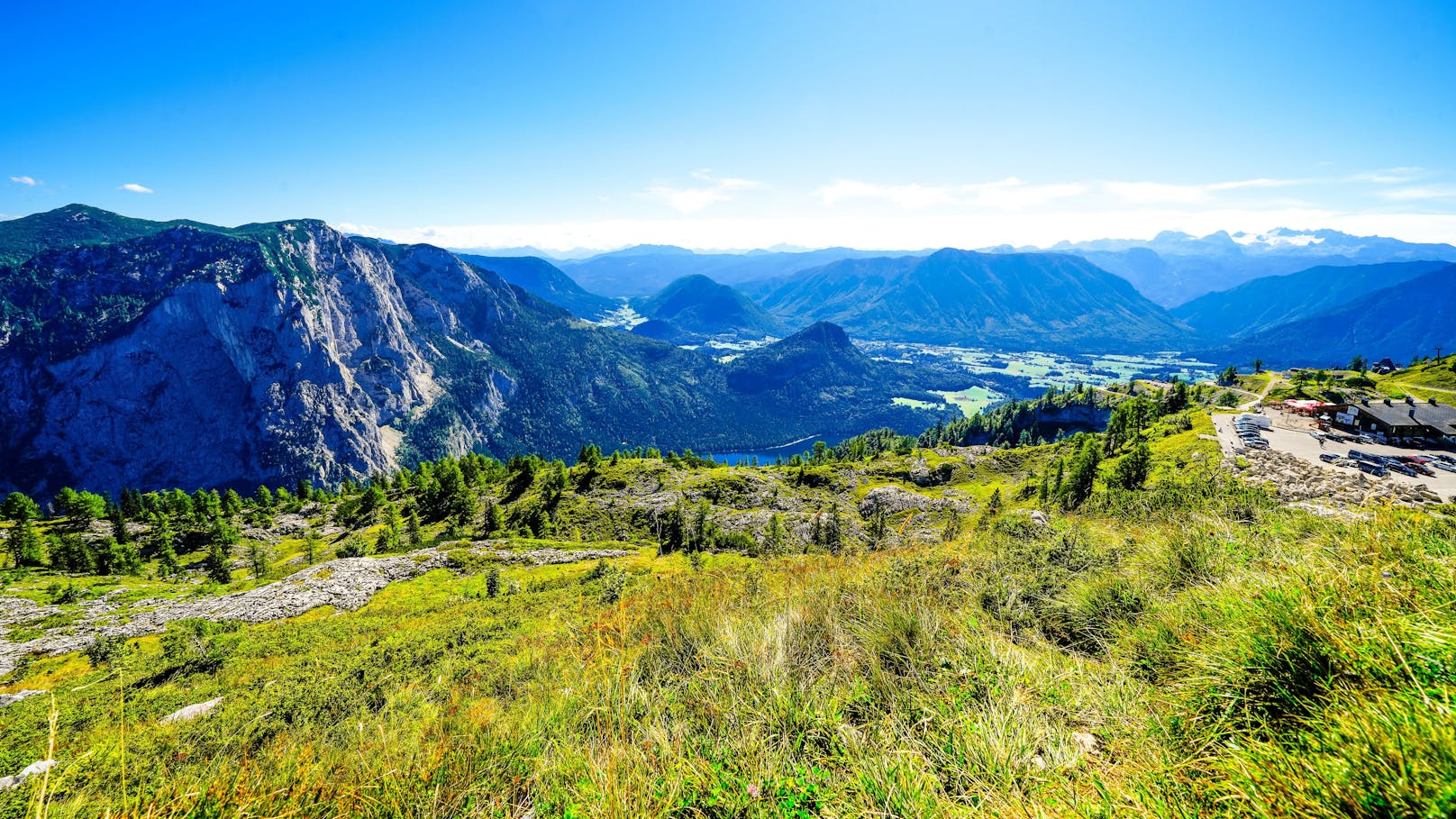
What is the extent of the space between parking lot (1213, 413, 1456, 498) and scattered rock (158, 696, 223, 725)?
212 ft

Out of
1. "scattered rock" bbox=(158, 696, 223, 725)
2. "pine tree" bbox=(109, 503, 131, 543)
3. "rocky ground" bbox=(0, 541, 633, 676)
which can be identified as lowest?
"pine tree" bbox=(109, 503, 131, 543)

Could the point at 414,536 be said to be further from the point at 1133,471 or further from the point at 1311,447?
the point at 1311,447

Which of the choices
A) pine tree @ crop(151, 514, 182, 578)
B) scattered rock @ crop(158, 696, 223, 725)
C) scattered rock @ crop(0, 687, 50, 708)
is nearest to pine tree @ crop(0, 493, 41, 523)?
pine tree @ crop(151, 514, 182, 578)

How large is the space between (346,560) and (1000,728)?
56.1 m

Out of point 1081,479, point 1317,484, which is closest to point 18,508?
point 1317,484

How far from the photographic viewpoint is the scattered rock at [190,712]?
15.9 m

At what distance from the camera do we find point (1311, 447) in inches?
2135

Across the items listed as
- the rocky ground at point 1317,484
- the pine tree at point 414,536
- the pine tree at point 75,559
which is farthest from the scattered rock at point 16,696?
the rocky ground at point 1317,484

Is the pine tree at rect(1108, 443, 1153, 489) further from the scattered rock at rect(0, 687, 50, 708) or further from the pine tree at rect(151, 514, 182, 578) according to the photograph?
the pine tree at rect(151, 514, 182, 578)

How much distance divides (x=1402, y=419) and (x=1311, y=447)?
16.4m

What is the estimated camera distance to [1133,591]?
6.62 meters

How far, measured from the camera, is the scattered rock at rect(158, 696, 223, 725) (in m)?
15.9

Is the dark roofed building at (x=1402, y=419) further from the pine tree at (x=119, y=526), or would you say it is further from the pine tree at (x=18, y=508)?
the pine tree at (x=18, y=508)

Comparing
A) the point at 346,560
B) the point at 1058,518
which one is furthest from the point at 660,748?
the point at 346,560
